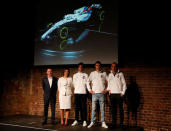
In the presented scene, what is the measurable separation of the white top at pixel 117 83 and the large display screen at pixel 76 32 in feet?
1.92

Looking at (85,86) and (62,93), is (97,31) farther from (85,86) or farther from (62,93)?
(62,93)

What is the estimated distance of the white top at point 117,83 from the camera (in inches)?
191

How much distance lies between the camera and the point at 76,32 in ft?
20.1

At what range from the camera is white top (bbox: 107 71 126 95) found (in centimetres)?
484

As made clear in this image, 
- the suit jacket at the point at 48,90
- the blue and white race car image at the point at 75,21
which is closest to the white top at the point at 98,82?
the suit jacket at the point at 48,90

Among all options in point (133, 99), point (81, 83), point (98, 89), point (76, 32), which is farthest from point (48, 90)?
point (133, 99)

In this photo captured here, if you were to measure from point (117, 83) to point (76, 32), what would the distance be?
2092 millimetres

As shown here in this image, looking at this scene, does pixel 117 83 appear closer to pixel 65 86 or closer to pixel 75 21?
pixel 65 86

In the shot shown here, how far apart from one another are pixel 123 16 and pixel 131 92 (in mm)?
1908

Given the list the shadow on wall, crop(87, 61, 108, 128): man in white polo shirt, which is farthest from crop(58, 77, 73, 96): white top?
the shadow on wall

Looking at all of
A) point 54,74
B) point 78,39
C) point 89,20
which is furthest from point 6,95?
point 89,20

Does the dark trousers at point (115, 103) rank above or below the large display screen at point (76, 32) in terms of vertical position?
below

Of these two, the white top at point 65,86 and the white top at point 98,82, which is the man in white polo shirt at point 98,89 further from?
the white top at point 65,86

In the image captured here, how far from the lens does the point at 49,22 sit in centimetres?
672
